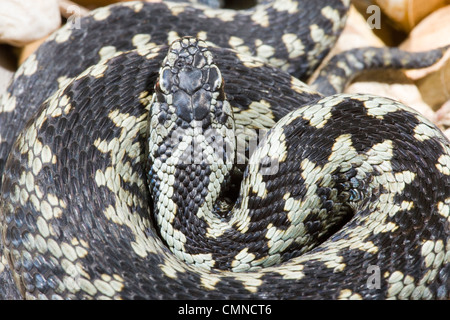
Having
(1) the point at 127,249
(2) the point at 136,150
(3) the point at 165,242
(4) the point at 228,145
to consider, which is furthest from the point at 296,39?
(1) the point at 127,249

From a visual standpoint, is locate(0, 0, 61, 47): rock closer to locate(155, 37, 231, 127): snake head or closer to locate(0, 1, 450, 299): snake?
locate(0, 1, 450, 299): snake

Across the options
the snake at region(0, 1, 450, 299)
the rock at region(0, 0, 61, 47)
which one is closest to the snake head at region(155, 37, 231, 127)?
the snake at region(0, 1, 450, 299)

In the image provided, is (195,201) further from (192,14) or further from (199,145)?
(192,14)

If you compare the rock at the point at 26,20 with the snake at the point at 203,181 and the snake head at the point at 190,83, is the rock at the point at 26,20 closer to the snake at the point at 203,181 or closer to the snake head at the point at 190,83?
the snake at the point at 203,181

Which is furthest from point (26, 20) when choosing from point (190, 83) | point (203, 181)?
point (203, 181)

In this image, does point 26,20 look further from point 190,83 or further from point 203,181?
point 203,181

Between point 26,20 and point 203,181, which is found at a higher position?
point 26,20

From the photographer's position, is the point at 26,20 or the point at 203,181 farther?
the point at 26,20
